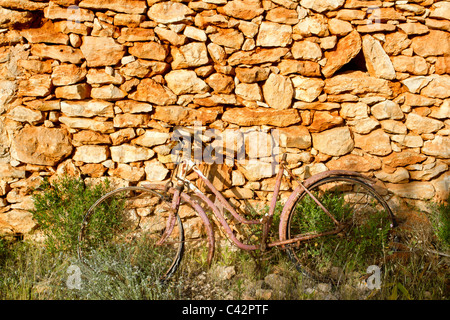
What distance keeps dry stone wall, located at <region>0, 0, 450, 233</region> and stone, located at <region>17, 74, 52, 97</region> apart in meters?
0.01

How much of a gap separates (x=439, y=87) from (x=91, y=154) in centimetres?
356

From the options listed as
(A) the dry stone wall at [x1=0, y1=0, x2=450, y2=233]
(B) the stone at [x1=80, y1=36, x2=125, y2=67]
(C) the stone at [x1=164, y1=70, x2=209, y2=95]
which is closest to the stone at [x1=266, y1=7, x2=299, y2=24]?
(A) the dry stone wall at [x1=0, y1=0, x2=450, y2=233]

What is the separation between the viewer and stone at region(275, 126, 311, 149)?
346 centimetres

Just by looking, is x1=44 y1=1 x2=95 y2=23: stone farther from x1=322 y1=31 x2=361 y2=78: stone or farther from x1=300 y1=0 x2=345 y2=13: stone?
x1=322 y1=31 x2=361 y2=78: stone

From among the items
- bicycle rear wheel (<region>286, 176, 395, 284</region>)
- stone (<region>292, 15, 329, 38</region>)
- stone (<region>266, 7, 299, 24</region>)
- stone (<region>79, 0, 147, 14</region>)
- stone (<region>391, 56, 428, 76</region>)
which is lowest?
bicycle rear wheel (<region>286, 176, 395, 284</region>)

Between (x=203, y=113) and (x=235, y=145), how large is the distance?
454mm

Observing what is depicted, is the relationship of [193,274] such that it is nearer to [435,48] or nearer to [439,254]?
[439,254]

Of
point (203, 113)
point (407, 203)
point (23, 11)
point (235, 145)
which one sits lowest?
point (407, 203)

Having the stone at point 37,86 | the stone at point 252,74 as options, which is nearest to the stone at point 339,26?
the stone at point 252,74

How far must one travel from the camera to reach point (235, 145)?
350 centimetres

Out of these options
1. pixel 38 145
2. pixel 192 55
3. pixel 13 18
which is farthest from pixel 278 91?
pixel 13 18

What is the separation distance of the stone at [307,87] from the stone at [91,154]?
203 cm

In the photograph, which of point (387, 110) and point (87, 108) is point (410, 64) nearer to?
point (387, 110)

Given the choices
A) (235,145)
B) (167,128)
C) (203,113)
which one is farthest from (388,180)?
(167,128)
